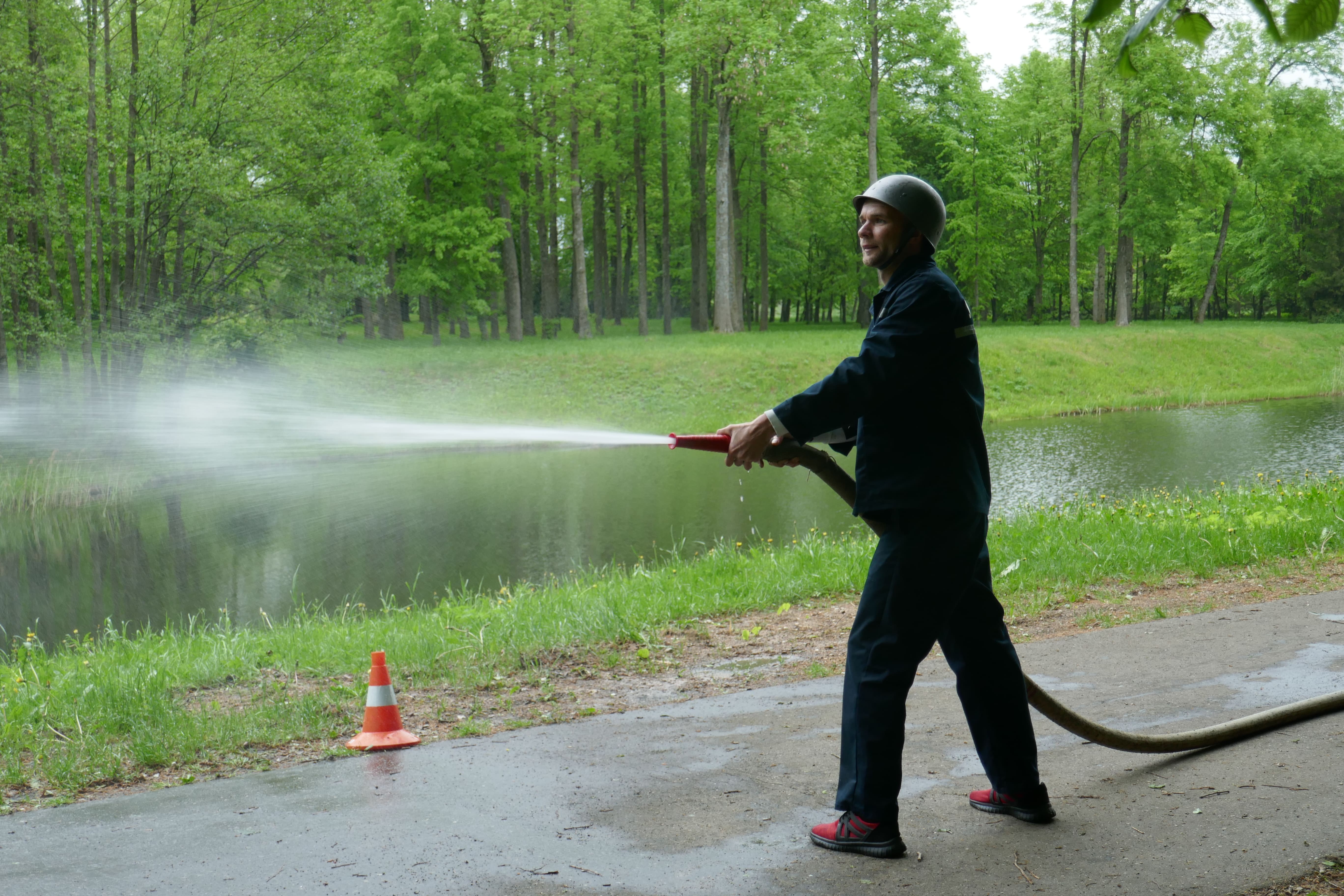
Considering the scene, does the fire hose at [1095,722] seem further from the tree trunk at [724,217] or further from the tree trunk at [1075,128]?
the tree trunk at [1075,128]

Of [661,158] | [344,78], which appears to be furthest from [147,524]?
[661,158]

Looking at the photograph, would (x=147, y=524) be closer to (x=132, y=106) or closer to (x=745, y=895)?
(x=132, y=106)

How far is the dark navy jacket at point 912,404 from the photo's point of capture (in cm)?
346

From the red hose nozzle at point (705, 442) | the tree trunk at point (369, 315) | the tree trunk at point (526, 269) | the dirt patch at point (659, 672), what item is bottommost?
the dirt patch at point (659, 672)

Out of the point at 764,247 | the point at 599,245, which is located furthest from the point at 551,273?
the point at 764,247

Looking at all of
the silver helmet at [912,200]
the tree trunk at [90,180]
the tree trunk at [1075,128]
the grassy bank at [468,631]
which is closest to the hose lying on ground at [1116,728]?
the silver helmet at [912,200]

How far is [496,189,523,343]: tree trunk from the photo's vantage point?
39719mm

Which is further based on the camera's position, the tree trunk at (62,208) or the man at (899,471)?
the tree trunk at (62,208)

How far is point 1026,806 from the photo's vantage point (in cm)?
384

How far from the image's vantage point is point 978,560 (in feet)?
12.1

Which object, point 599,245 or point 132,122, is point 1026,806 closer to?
point 132,122

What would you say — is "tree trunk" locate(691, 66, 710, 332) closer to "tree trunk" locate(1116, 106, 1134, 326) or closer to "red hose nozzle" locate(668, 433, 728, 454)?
"tree trunk" locate(1116, 106, 1134, 326)

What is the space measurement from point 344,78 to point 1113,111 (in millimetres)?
30204

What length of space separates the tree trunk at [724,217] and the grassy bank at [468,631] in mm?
27367
